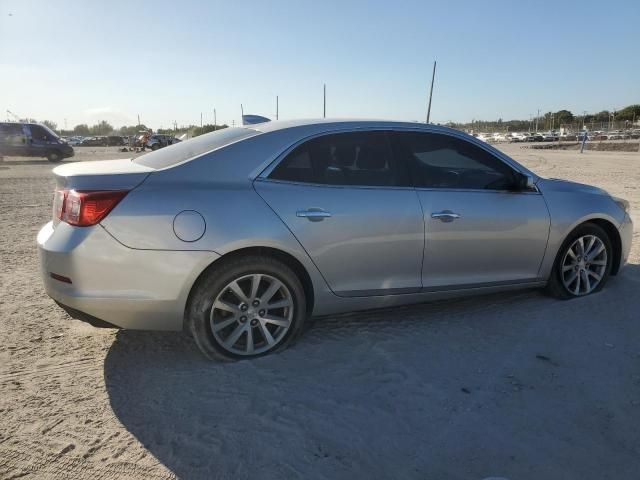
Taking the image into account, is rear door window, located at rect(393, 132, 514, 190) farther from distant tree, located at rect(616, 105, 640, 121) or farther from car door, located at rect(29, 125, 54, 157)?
distant tree, located at rect(616, 105, 640, 121)

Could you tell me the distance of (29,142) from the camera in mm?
23141

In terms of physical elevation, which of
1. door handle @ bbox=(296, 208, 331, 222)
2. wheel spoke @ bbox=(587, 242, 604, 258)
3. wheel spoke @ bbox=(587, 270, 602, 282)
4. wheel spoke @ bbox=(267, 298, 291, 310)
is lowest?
wheel spoke @ bbox=(587, 270, 602, 282)

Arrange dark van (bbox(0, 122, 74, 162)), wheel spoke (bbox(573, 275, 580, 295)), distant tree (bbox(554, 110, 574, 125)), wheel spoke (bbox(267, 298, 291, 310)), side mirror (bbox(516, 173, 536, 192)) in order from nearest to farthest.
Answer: wheel spoke (bbox(267, 298, 291, 310)) → side mirror (bbox(516, 173, 536, 192)) → wheel spoke (bbox(573, 275, 580, 295)) → dark van (bbox(0, 122, 74, 162)) → distant tree (bbox(554, 110, 574, 125))

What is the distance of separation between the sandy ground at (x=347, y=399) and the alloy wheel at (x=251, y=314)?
5.6 inches

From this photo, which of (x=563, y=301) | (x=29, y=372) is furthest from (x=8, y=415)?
(x=563, y=301)

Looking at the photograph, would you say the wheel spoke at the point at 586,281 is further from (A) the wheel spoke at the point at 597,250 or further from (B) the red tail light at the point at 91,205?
(B) the red tail light at the point at 91,205

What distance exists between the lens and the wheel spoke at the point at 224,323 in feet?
10.7

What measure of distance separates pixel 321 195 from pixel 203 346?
1.25m

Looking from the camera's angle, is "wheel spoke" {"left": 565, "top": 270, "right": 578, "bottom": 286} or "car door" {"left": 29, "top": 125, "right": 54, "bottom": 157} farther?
"car door" {"left": 29, "top": 125, "right": 54, "bottom": 157}

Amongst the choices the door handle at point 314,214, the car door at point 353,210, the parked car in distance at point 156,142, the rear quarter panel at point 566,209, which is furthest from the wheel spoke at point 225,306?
the parked car in distance at point 156,142

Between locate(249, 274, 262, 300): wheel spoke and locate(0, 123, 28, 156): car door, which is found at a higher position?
locate(0, 123, 28, 156): car door

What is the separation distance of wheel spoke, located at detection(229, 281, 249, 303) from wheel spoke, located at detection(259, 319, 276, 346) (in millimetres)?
201

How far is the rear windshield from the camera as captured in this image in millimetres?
3400

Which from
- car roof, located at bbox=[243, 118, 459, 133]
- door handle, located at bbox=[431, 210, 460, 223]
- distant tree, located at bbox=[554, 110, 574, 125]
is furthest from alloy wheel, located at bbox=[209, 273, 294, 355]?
distant tree, located at bbox=[554, 110, 574, 125]
